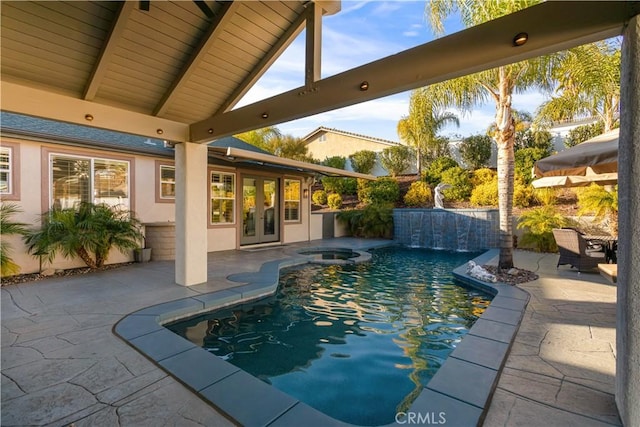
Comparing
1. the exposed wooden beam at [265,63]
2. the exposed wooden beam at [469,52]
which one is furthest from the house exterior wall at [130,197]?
the exposed wooden beam at [469,52]

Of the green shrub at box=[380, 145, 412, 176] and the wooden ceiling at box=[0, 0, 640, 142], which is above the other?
the green shrub at box=[380, 145, 412, 176]

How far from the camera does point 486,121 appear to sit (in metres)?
17.5

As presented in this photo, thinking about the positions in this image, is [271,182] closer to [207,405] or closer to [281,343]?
[281,343]

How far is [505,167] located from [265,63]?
19.3 ft

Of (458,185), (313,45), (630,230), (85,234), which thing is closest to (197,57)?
(313,45)

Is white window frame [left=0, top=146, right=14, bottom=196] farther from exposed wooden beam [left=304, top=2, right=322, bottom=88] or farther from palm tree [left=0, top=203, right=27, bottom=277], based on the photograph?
exposed wooden beam [left=304, top=2, right=322, bottom=88]

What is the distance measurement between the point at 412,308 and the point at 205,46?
531 centimetres

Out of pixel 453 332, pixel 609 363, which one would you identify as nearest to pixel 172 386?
pixel 453 332

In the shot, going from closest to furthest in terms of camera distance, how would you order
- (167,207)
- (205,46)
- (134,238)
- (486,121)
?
1. (205,46)
2. (134,238)
3. (167,207)
4. (486,121)

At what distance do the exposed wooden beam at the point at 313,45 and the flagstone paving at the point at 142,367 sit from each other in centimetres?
380

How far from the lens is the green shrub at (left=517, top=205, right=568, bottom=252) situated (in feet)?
33.1

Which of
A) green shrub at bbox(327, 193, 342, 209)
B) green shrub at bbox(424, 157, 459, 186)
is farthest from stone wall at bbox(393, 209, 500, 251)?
green shrub at bbox(327, 193, 342, 209)

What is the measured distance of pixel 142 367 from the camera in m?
3.02

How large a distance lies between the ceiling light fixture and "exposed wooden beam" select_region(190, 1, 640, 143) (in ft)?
0.09
